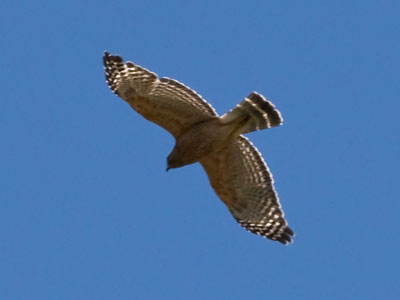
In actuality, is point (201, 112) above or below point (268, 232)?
above

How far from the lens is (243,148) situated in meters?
13.4

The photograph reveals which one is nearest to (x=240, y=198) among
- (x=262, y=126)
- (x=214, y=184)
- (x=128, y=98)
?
(x=214, y=184)

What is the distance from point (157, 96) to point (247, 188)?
2.02 meters

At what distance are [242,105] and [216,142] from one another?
2.08 ft

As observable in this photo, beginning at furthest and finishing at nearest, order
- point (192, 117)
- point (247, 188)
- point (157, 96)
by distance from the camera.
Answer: point (247, 188) < point (192, 117) < point (157, 96)

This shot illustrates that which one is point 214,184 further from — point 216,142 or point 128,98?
point 128,98

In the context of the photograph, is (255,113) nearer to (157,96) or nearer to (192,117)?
(192,117)

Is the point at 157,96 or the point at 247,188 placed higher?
the point at 157,96

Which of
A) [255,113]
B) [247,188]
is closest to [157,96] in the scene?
[255,113]

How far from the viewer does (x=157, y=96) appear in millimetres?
12680

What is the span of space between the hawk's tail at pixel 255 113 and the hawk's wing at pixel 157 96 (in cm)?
29

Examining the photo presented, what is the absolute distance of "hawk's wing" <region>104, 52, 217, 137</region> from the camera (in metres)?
12.7

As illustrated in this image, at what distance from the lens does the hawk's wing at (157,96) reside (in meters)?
12.7

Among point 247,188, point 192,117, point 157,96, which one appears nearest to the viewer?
point 157,96
